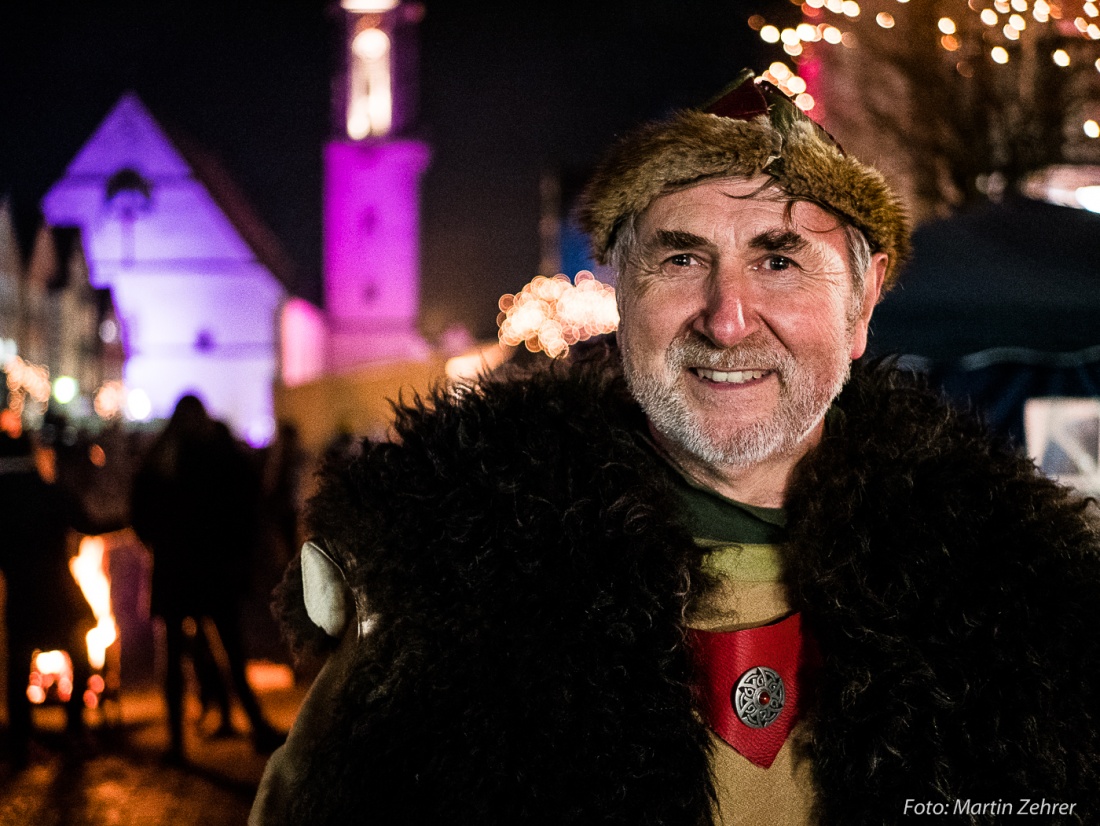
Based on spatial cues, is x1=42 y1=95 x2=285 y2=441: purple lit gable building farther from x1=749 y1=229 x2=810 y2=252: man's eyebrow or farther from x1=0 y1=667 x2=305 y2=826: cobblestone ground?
x1=749 y1=229 x2=810 y2=252: man's eyebrow

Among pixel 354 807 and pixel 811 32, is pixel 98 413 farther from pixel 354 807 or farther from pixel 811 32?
pixel 354 807

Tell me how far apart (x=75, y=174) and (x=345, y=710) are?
4012 cm

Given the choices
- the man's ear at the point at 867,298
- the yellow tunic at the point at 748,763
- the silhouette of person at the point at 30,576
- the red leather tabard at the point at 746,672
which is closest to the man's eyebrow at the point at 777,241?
the man's ear at the point at 867,298

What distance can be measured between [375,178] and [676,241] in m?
45.3

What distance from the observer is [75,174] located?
37.2m

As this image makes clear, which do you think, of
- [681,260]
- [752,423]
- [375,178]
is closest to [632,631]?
[752,423]

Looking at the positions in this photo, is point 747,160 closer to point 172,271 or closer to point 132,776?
point 132,776

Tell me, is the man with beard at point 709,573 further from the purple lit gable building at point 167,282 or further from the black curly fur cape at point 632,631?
the purple lit gable building at point 167,282

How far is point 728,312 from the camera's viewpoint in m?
1.93

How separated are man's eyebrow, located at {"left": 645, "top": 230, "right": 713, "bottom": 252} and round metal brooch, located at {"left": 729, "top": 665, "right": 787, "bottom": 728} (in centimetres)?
78

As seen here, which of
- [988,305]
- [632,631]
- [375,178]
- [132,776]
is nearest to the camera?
[632,631]

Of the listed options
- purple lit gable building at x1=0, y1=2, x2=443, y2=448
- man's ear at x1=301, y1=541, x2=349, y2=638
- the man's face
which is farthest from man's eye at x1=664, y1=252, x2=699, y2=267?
purple lit gable building at x1=0, y1=2, x2=443, y2=448

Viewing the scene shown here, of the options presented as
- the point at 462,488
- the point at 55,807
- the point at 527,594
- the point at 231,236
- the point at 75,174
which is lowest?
the point at 55,807

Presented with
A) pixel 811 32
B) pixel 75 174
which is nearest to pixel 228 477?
pixel 811 32
